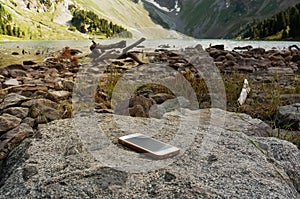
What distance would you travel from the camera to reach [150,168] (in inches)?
92.2

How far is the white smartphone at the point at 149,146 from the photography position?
250cm

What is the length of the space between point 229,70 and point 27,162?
852 centimetres

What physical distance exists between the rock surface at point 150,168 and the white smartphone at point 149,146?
2.3 inches

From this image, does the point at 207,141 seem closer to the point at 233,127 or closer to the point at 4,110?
the point at 233,127

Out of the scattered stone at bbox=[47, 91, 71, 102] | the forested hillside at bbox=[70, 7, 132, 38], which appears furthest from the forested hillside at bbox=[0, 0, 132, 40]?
the scattered stone at bbox=[47, 91, 71, 102]

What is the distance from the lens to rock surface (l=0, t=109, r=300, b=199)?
2119 mm

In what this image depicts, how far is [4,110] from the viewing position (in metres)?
4.04

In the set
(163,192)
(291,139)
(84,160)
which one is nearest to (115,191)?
(163,192)

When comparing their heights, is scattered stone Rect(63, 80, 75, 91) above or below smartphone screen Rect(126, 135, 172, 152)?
below

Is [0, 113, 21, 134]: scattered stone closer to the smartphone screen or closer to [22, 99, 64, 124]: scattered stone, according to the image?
[22, 99, 64, 124]: scattered stone

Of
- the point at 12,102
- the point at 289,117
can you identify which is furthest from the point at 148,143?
the point at 289,117

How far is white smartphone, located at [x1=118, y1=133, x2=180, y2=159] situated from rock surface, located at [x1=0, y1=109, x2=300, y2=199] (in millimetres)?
57

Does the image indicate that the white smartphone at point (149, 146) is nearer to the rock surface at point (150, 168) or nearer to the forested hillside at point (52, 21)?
the rock surface at point (150, 168)

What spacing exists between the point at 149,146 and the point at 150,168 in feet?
1.09
